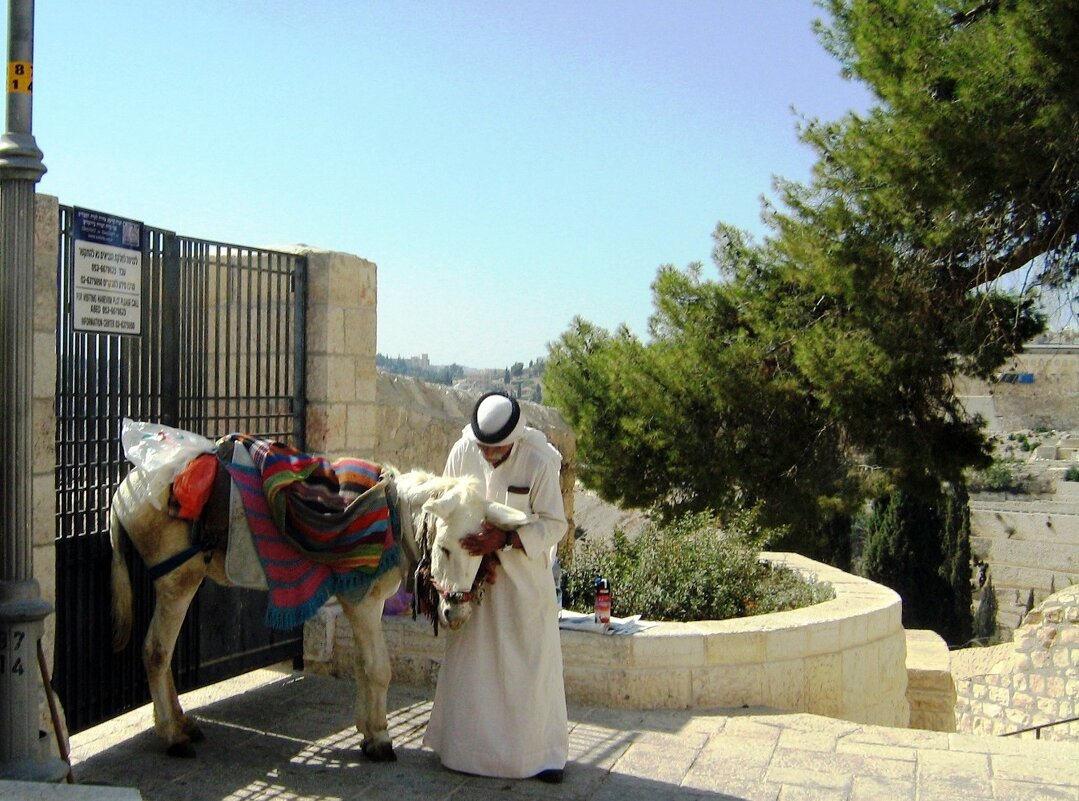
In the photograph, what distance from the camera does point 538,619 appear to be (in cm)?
434

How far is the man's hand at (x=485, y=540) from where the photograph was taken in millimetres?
4047

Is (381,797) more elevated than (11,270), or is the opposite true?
(11,270)

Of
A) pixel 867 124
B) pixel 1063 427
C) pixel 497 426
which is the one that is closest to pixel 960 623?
pixel 867 124

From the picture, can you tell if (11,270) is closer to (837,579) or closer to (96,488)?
(96,488)

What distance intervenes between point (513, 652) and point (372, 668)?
0.66m

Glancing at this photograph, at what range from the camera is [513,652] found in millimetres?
4324

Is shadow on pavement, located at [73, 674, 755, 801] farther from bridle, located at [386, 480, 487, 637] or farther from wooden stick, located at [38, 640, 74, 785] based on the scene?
bridle, located at [386, 480, 487, 637]

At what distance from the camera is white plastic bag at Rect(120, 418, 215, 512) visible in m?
4.34

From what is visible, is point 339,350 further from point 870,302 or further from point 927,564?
point 927,564

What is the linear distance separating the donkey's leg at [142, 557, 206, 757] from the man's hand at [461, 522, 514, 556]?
1.31 metres

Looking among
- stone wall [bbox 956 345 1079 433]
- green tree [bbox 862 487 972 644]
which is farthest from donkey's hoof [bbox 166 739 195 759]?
stone wall [bbox 956 345 1079 433]

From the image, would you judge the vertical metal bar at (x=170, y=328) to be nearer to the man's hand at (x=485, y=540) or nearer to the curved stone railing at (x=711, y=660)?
the curved stone railing at (x=711, y=660)

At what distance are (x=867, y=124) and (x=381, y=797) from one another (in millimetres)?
9917

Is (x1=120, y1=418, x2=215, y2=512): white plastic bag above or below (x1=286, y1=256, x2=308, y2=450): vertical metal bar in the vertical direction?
below
